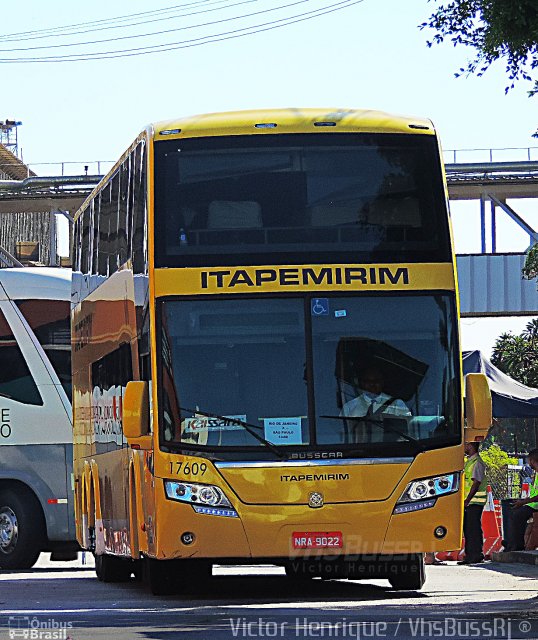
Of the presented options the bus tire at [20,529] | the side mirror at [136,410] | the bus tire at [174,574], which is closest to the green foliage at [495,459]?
the bus tire at [20,529]

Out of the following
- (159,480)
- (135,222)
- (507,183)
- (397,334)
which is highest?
(507,183)

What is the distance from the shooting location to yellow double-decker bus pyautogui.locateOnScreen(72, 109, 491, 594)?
13.5m

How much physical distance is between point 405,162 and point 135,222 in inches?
96.5

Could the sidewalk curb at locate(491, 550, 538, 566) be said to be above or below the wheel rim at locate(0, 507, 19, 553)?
below

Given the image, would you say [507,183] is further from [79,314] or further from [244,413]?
[244,413]

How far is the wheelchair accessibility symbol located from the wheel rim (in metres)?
8.85

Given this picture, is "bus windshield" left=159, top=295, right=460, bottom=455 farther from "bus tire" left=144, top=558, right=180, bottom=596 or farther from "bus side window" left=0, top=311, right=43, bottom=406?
"bus side window" left=0, top=311, right=43, bottom=406

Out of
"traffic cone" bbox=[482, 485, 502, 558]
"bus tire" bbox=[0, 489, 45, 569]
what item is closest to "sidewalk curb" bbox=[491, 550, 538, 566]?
"traffic cone" bbox=[482, 485, 502, 558]

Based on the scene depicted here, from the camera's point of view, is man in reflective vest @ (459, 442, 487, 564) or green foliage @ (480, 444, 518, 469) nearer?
man in reflective vest @ (459, 442, 487, 564)

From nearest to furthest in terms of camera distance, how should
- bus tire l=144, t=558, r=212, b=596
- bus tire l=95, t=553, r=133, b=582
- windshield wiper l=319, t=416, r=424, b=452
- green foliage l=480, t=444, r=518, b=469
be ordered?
windshield wiper l=319, t=416, r=424, b=452
bus tire l=144, t=558, r=212, b=596
bus tire l=95, t=553, r=133, b=582
green foliage l=480, t=444, r=518, b=469

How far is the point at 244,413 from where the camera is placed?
13633 mm

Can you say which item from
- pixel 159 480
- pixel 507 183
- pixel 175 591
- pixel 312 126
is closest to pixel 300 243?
pixel 312 126

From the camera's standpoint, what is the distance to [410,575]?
590 inches

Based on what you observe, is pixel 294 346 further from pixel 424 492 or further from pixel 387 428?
pixel 424 492
